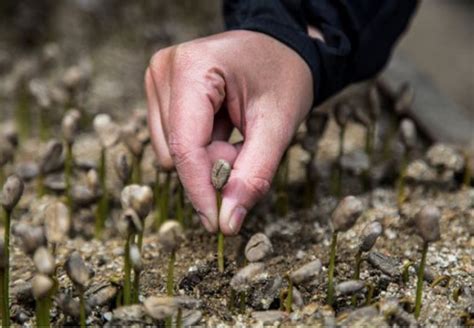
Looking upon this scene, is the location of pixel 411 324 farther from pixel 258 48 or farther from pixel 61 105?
pixel 61 105

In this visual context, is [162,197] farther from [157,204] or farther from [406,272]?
[406,272]

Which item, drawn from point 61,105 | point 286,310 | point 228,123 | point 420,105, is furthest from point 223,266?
point 420,105

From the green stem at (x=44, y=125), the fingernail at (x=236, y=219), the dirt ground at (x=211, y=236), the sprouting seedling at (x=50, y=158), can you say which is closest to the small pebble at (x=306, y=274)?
the dirt ground at (x=211, y=236)

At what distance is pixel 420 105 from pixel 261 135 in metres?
0.90

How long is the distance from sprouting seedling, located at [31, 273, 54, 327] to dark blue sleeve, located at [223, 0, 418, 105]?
55cm

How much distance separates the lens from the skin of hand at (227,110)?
117cm

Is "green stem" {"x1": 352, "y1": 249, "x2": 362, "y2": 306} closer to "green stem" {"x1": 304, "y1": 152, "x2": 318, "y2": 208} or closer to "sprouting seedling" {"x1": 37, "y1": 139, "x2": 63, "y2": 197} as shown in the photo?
"green stem" {"x1": 304, "y1": 152, "x2": 318, "y2": 208}

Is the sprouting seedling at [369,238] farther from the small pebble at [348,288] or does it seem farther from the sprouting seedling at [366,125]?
the sprouting seedling at [366,125]

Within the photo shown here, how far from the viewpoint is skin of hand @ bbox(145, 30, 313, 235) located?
117cm

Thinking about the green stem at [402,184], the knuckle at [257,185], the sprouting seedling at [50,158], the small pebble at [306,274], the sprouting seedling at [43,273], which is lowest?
the green stem at [402,184]

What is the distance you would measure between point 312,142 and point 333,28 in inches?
8.1

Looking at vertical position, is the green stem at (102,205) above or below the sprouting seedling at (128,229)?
below

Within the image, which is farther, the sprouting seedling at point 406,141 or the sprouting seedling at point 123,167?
the sprouting seedling at point 406,141

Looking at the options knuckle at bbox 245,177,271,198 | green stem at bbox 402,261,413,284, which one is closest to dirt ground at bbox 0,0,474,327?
green stem at bbox 402,261,413,284
